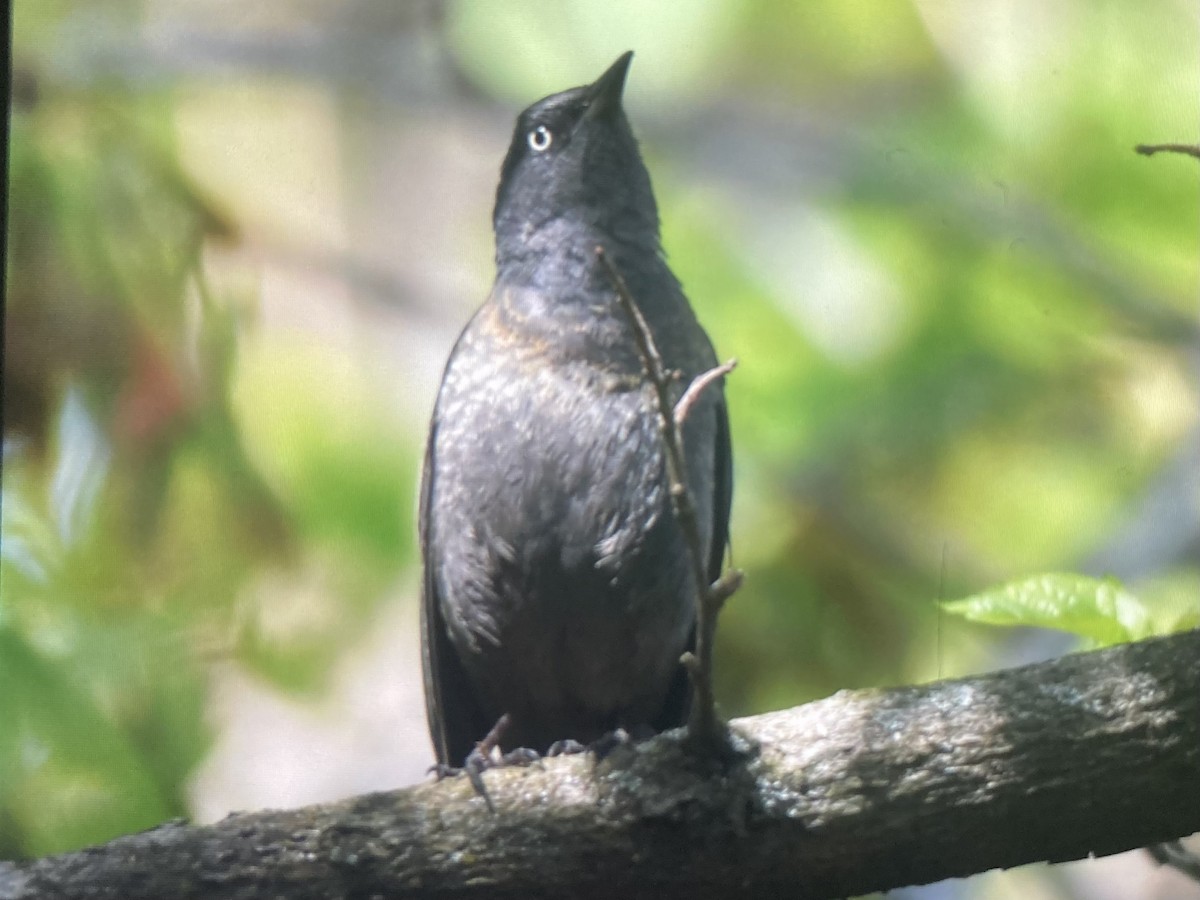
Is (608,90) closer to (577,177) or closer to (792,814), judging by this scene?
(577,177)

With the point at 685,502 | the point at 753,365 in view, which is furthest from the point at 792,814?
the point at 753,365

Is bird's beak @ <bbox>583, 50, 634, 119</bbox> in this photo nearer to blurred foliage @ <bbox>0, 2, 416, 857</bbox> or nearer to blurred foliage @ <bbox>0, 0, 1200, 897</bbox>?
blurred foliage @ <bbox>0, 0, 1200, 897</bbox>

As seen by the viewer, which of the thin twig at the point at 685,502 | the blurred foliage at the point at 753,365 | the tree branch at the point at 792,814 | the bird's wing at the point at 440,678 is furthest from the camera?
the blurred foliage at the point at 753,365

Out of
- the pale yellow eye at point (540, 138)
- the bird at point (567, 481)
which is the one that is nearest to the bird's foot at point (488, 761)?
the bird at point (567, 481)

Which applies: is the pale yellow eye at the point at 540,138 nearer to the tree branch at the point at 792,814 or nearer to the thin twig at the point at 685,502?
the thin twig at the point at 685,502

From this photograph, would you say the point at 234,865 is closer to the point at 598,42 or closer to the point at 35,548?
the point at 35,548

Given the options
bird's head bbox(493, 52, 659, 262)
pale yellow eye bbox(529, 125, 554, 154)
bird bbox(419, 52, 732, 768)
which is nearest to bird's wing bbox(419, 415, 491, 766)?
bird bbox(419, 52, 732, 768)
